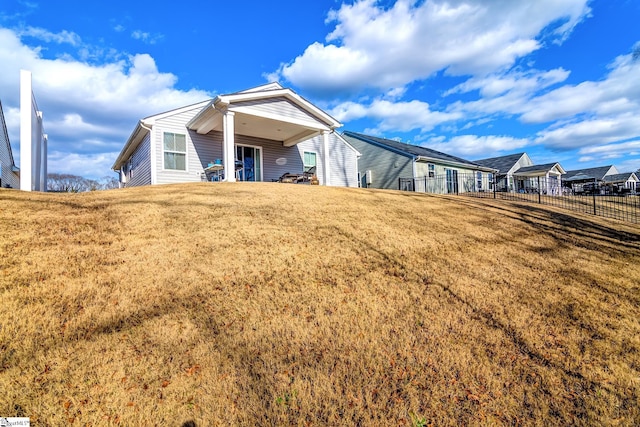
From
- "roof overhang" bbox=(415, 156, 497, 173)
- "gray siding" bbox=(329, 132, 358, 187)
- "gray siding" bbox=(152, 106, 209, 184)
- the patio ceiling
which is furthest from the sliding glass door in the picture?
"roof overhang" bbox=(415, 156, 497, 173)

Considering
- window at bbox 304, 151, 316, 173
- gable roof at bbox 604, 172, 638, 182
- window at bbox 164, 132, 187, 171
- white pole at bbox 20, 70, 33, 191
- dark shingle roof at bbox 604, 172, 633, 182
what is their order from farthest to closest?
1. dark shingle roof at bbox 604, 172, 633, 182
2. gable roof at bbox 604, 172, 638, 182
3. window at bbox 304, 151, 316, 173
4. window at bbox 164, 132, 187, 171
5. white pole at bbox 20, 70, 33, 191

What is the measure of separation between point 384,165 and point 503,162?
1700cm

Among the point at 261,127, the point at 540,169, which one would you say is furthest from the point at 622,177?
the point at 261,127

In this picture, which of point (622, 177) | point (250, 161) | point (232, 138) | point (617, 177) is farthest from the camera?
point (617, 177)

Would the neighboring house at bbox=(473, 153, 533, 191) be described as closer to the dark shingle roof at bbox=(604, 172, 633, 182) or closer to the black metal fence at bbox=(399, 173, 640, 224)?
the black metal fence at bbox=(399, 173, 640, 224)

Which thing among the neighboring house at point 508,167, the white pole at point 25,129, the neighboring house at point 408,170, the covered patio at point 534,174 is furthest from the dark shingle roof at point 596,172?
the white pole at point 25,129

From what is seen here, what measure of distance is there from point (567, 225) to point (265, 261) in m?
8.10

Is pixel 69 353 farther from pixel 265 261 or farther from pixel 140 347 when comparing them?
pixel 265 261

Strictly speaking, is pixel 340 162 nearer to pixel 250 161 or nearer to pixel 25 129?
pixel 250 161

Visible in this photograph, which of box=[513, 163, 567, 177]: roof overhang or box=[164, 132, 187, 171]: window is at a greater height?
box=[513, 163, 567, 177]: roof overhang

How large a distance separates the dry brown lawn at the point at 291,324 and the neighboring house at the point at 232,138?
606 cm

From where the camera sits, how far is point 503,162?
30828 mm

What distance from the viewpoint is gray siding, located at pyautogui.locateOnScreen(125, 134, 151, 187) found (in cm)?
1202

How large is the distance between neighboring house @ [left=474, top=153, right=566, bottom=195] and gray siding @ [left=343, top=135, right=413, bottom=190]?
12156 mm
